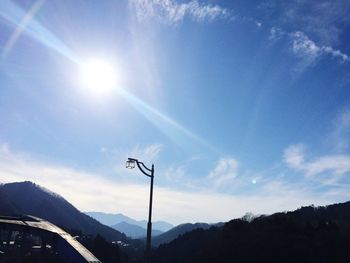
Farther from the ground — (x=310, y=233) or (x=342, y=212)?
(x=342, y=212)

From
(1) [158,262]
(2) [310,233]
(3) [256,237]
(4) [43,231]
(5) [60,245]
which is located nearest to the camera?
(5) [60,245]

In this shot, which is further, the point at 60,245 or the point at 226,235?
the point at 226,235

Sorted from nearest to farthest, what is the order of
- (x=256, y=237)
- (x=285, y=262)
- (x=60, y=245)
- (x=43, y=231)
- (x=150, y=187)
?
(x=150, y=187)
(x=60, y=245)
(x=43, y=231)
(x=285, y=262)
(x=256, y=237)

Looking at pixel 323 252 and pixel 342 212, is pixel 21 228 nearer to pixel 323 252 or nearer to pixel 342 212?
pixel 323 252

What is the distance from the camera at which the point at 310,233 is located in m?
97.7

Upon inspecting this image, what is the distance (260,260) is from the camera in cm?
8581

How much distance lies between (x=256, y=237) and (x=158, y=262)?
81204 mm

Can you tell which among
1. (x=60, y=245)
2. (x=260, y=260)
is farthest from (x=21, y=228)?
(x=260, y=260)

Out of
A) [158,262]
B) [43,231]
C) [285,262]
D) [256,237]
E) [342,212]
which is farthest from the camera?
[342,212]

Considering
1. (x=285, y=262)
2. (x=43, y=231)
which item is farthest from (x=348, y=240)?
(x=43, y=231)

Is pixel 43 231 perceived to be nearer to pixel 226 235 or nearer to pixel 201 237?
pixel 226 235

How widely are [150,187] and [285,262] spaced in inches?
2794

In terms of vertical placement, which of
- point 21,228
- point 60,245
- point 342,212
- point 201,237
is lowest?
point 60,245

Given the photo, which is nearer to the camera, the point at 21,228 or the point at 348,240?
the point at 21,228
